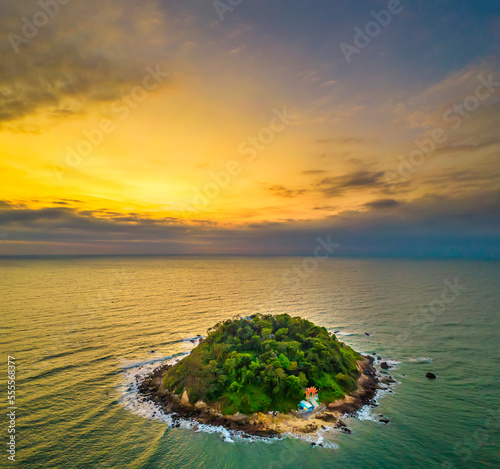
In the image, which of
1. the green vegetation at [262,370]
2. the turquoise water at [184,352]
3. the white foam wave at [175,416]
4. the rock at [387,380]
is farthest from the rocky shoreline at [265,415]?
the rock at [387,380]

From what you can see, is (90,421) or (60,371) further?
(60,371)

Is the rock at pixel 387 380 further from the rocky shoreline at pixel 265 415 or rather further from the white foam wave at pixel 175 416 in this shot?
the white foam wave at pixel 175 416

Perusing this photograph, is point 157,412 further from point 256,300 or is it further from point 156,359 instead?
point 256,300

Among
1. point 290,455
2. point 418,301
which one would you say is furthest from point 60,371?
point 418,301

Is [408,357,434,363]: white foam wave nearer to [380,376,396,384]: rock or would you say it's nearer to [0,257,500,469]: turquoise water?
[0,257,500,469]: turquoise water

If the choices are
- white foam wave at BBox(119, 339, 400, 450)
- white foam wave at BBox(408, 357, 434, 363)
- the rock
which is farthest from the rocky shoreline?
white foam wave at BBox(408, 357, 434, 363)
